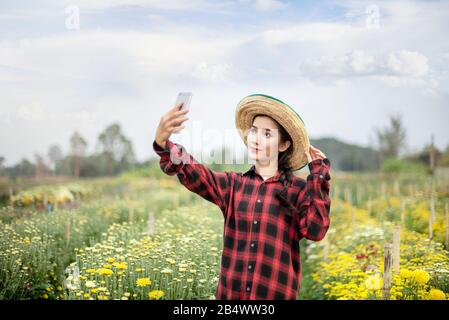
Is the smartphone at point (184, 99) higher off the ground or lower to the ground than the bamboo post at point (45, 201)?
higher

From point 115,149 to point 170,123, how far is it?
392 cm

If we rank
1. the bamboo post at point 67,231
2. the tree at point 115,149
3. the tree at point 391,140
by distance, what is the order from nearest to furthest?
the bamboo post at point 67,231, the tree at point 115,149, the tree at point 391,140

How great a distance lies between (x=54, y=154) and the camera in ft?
16.5

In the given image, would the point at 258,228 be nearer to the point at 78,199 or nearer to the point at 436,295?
the point at 436,295

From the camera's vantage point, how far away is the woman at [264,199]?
92.2 inches

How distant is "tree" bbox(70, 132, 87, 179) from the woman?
2477 millimetres

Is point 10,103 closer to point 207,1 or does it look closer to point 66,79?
point 66,79

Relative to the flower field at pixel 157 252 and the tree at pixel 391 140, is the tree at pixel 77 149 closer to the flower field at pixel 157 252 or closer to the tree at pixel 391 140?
the flower field at pixel 157 252

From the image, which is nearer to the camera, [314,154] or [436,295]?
[314,154]

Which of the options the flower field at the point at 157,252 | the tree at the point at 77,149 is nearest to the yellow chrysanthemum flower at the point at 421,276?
the flower field at the point at 157,252

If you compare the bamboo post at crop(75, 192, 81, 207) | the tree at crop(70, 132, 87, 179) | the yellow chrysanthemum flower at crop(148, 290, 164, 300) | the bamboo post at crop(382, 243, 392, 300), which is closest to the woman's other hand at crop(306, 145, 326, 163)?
the bamboo post at crop(382, 243, 392, 300)

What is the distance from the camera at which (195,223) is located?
4.82 metres

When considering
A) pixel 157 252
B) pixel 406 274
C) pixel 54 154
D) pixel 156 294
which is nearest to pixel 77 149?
pixel 54 154

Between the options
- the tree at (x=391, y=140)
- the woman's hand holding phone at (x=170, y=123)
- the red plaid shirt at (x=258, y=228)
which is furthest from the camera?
the tree at (x=391, y=140)
